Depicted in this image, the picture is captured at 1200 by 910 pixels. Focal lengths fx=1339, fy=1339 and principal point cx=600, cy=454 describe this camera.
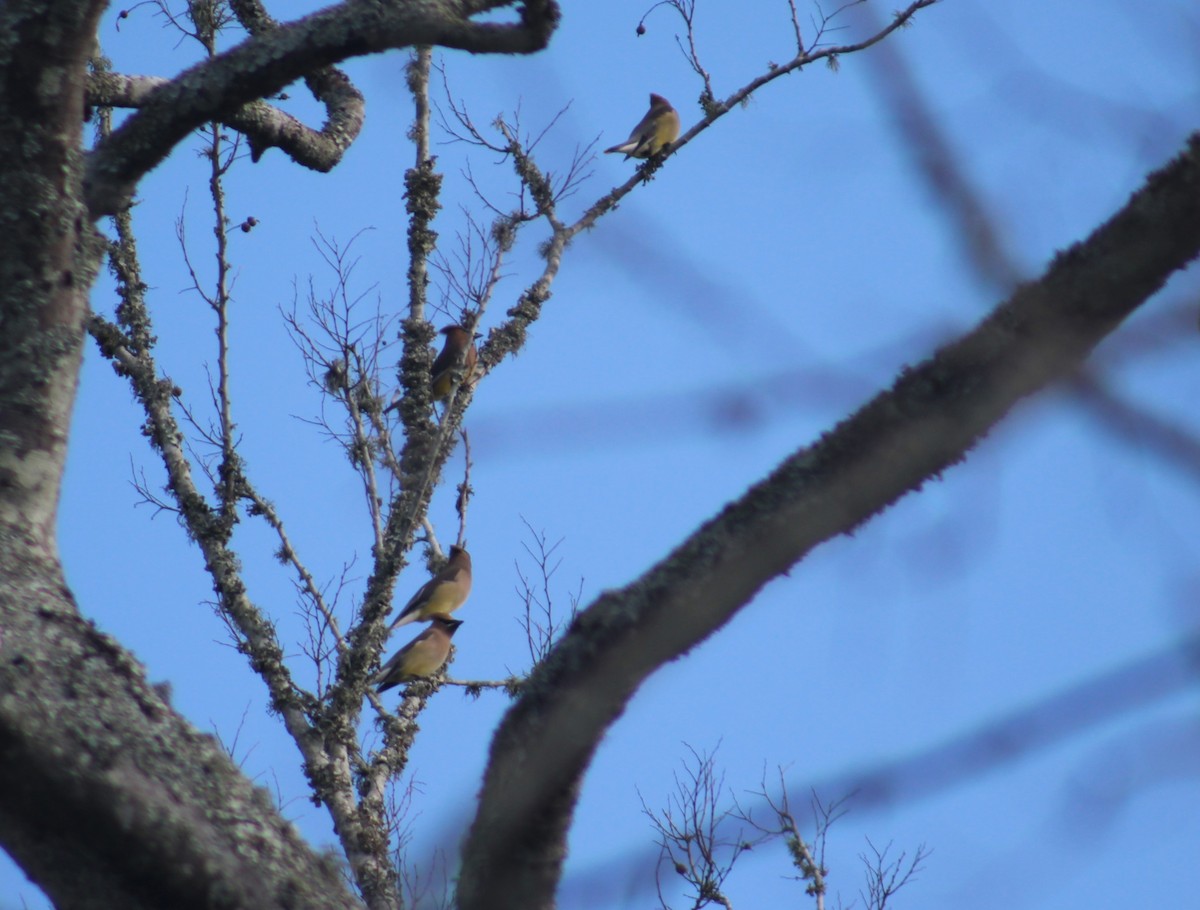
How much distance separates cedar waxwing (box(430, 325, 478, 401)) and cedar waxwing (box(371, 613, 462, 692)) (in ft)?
5.76

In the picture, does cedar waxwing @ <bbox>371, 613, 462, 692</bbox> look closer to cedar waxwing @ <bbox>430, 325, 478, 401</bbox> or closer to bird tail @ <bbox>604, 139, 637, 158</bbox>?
cedar waxwing @ <bbox>430, 325, 478, 401</bbox>

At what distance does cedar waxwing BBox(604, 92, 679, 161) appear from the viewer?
10.9 meters

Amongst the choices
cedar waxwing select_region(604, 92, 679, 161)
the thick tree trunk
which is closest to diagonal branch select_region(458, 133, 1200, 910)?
the thick tree trunk

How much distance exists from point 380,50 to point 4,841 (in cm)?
151

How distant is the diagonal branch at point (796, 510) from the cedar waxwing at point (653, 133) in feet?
31.2

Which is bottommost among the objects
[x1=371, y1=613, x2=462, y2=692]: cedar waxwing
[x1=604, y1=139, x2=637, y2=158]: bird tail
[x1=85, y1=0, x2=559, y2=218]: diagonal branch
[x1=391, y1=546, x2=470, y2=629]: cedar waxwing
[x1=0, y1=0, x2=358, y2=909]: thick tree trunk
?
[x1=0, y1=0, x2=358, y2=909]: thick tree trunk

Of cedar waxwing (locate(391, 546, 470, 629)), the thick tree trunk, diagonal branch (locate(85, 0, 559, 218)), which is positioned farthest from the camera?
cedar waxwing (locate(391, 546, 470, 629))

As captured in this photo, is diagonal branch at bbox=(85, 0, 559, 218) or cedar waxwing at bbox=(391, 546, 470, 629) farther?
cedar waxwing at bbox=(391, 546, 470, 629)

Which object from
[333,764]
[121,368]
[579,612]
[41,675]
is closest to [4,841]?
[41,675]

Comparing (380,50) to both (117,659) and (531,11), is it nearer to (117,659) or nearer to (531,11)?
(531,11)

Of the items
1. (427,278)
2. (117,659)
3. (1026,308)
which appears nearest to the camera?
(1026,308)

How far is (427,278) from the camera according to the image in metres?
9.42


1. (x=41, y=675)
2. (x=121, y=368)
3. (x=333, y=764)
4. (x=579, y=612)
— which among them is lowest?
(x=41, y=675)

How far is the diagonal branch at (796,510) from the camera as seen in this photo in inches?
55.0
